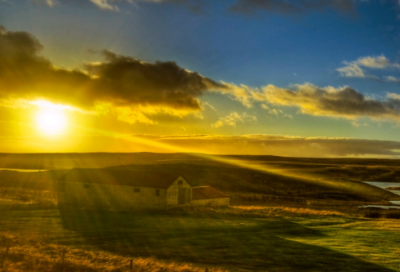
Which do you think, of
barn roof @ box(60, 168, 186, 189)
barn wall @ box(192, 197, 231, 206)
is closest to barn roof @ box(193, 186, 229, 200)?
barn wall @ box(192, 197, 231, 206)

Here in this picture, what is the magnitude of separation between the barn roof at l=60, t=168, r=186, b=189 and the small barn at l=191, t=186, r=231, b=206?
5.63 metres

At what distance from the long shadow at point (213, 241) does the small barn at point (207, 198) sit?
14011mm

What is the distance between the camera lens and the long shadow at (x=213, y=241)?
23.8 metres

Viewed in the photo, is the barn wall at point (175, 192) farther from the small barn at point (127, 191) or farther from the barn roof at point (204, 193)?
the barn roof at point (204, 193)

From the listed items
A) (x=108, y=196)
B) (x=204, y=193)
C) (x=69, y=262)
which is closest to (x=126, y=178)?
(x=108, y=196)

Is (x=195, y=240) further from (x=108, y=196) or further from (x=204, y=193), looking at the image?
(x=204, y=193)

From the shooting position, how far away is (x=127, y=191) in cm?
5484

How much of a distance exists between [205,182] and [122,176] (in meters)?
47.8

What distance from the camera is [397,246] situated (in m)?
29.9

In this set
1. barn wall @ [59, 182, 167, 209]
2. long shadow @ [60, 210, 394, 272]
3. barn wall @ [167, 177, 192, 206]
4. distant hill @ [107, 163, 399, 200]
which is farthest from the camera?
distant hill @ [107, 163, 399, 200]

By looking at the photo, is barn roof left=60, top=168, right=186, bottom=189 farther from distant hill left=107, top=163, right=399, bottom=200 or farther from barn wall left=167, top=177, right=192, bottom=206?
distant hill left=107, top=163, right=399, bottom=200

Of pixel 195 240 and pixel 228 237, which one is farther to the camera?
pixel 228 237

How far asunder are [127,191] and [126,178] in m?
3.54

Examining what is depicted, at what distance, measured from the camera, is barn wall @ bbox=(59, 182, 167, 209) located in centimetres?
5278
